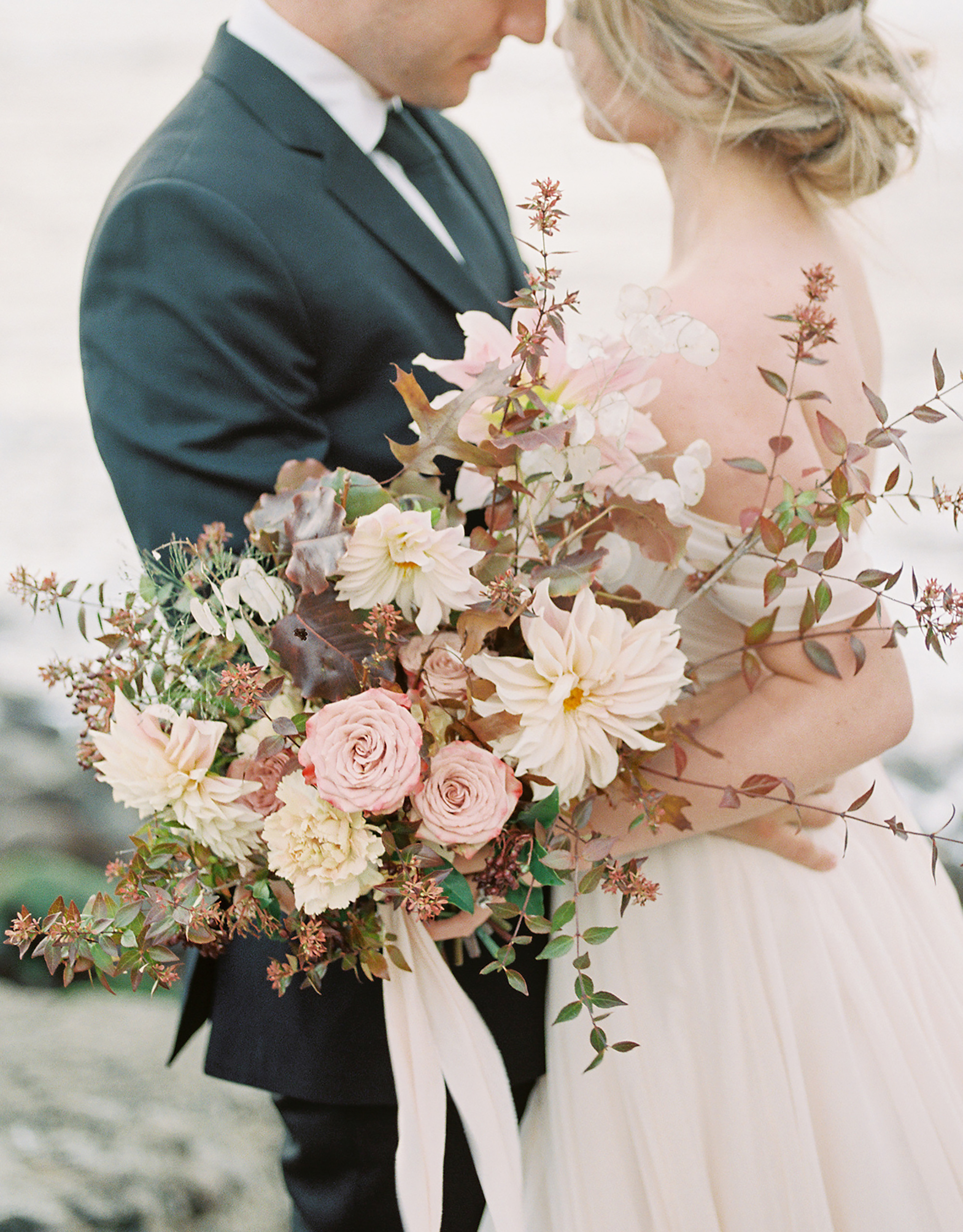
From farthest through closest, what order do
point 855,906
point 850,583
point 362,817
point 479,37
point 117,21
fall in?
point 117,21
point 479,37
point 855,906
point 850,583
point 362,817

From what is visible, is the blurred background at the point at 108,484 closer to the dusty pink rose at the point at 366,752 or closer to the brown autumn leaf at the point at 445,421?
the brown autumn leaf at the point at 445,421

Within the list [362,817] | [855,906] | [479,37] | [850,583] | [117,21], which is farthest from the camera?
[117,21]

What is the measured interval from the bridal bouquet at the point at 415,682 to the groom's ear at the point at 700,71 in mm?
355

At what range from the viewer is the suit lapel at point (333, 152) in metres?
1.17

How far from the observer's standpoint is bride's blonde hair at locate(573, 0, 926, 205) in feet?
3.38

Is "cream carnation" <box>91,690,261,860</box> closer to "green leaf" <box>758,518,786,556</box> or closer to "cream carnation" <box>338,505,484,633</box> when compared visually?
"cream carnation" <box>338,505,484,633</box>

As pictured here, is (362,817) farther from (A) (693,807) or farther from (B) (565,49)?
(B) (565,49)

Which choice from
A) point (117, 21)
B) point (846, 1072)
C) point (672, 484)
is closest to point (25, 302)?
point (117, 21)

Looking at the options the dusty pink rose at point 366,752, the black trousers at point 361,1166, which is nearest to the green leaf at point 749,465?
the dusty pink rose at point 366,752

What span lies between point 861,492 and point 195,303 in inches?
26.7

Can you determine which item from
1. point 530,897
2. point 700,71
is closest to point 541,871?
point 530,897

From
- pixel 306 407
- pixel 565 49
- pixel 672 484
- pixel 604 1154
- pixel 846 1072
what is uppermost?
pixel 565 49

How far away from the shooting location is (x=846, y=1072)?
1008 mm

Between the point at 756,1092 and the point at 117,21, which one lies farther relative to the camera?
the point at 117,21
